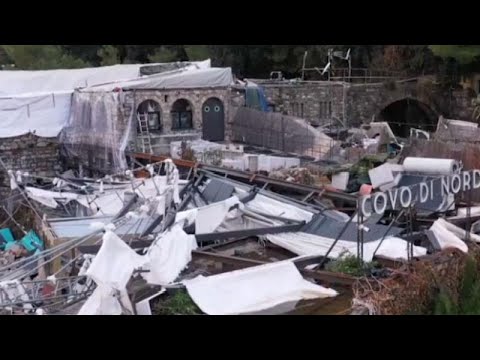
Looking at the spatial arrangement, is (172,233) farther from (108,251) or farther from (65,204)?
(65,204)

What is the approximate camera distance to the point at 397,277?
7379mm

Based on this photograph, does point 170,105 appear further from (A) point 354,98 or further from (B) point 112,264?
(B) point 112,264

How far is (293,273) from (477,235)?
3.65m

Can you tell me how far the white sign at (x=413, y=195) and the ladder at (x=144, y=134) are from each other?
1001 cm

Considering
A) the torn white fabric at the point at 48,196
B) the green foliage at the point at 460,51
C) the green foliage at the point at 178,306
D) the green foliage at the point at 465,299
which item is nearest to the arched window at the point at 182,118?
the torn white fabric at the point at 48,196

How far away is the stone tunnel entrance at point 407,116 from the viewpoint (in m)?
26.5

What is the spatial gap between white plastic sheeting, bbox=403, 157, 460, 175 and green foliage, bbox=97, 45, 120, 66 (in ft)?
65.5

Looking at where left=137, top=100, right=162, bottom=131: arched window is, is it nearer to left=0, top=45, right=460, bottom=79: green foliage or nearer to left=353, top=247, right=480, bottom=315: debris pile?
left=0, top=45, right=460, bottom=79: green foliage

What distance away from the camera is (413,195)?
912 cm

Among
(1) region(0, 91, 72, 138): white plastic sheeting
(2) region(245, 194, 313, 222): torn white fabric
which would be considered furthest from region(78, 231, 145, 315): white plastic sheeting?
(1) region(0, 91, 72, 138): white plastic sheeting

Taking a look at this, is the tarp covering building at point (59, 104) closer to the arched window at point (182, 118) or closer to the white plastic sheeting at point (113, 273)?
the arched window at point (182, 118)

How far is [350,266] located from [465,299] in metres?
2.14
